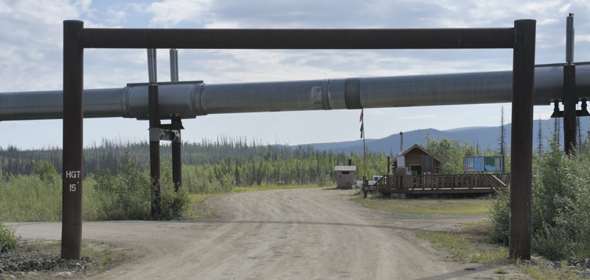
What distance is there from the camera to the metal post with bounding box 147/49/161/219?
22.8m

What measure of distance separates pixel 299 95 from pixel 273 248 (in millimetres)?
6644

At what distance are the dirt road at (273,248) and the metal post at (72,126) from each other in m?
1.45

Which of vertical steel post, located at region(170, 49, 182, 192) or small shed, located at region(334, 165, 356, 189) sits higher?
vertical steel post, located at region(170, 49, 182, 192)

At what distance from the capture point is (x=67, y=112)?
1320 cm

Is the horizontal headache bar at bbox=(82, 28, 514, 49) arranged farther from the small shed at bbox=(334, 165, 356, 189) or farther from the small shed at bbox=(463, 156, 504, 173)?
the small shed at bbox=(334, 165, 356, 189)

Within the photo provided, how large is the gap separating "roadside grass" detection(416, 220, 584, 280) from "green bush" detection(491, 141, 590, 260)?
82 centimetres

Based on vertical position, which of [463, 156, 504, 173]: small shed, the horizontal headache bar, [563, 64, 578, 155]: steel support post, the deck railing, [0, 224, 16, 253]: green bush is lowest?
[0, 224, 16, 253]: green bush

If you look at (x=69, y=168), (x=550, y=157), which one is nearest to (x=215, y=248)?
(x=69, y=168)

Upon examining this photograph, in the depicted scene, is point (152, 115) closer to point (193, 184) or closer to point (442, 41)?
point (442, 41)

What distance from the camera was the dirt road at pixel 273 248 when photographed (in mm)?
12176

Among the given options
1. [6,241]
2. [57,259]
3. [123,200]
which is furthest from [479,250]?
[123,200]

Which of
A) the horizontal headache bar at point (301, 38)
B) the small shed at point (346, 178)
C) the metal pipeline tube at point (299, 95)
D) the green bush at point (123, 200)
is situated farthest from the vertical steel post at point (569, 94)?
the small shed at point (346, 178)

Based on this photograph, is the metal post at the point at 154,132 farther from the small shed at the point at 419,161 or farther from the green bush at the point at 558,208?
the small shed at the point at 419,161

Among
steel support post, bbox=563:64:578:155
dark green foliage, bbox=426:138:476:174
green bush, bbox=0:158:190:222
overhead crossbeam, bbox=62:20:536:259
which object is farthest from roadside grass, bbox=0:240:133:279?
dark green foliage, bbox=426:138:476:174
